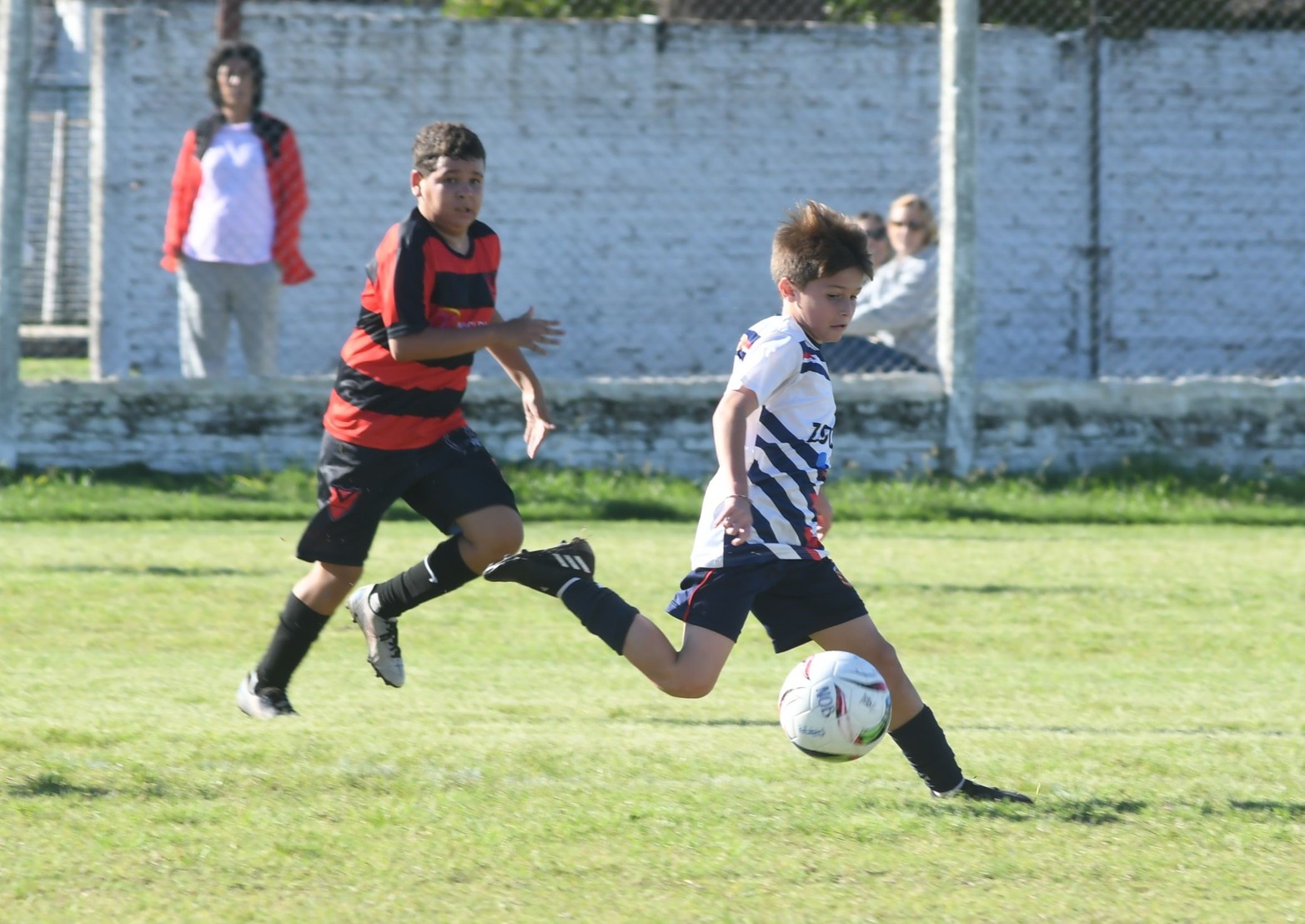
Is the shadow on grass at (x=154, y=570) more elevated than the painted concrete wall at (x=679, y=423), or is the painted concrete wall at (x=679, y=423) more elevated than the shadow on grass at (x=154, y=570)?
the painted concrete wall at (x=679, y=423)

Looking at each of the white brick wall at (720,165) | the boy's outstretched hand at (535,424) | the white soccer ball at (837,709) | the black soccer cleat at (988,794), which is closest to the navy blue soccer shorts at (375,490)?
the boy's outstretched hand at (535,424)

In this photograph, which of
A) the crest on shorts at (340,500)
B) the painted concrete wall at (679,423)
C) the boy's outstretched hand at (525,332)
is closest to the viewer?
the boy's outstretched hand at (525,332)

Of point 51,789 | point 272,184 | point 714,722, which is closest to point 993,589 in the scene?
point 714,722

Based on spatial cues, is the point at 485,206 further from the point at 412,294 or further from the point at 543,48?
the point at 412,294

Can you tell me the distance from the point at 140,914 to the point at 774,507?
5.91ft

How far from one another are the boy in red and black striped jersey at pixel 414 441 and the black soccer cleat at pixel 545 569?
429mm

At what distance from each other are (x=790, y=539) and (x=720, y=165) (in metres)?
9.34

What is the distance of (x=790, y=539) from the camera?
14.6 feet

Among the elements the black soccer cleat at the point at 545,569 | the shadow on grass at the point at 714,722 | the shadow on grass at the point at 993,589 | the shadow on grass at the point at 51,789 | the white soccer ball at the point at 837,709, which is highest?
the black soccer cleat at the point at 545,569

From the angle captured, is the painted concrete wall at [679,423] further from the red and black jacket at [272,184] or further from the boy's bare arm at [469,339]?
the boy's bare arm at [469,339]

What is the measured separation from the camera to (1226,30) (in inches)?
530

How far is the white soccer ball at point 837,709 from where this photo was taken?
4.28 m

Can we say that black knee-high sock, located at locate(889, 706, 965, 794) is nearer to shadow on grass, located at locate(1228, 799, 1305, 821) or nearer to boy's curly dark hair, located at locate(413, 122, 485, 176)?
shadow on grass, located at locate(1228, 799, 1305, 821)

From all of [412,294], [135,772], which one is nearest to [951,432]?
[412,294]
